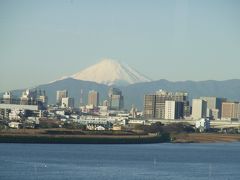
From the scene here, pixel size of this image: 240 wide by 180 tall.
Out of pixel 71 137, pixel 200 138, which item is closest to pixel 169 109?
pixel 200 138

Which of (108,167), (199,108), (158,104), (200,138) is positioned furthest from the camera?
(199,108)

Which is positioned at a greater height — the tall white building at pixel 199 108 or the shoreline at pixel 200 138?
the tall white building at pixel 199 108

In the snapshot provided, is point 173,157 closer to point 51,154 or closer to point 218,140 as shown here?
point 51,154

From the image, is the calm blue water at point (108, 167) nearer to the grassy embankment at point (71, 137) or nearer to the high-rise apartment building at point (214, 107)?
the grassy embankment at point (71, 137)

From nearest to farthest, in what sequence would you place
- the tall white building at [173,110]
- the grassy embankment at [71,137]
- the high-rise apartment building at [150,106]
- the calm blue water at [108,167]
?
1. the calm blue water at [108,167]
2. the grassy embankment at [71,137]
3. the tall white building at [173,110]
4. the high-rise apartment building at [150,106]

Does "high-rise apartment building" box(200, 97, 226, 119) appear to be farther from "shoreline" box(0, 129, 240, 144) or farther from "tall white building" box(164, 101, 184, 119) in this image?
"shoreline" box(0, 129, 240, 144)

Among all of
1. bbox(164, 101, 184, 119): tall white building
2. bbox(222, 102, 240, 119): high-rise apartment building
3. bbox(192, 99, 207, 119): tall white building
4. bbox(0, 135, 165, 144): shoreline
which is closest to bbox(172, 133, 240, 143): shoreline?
bbox(0, 135, 165, 144): shoreline

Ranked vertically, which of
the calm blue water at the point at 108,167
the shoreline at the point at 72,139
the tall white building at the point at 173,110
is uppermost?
the tall white building at the point at 173,110

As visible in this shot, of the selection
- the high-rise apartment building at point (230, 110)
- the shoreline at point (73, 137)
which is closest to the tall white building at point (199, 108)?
the high-rise apartment building at point (230, 110)

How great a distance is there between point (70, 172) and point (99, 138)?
102ft

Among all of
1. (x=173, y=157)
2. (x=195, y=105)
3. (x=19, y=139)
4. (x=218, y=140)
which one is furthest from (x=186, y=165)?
(x=195, y=105)

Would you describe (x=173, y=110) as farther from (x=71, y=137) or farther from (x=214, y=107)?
(x=71, y=137)

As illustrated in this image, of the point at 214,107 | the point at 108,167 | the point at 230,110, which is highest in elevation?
the point at 214,107

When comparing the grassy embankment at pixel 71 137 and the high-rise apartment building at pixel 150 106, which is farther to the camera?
the high-rise apartment building at pixel 150 106
